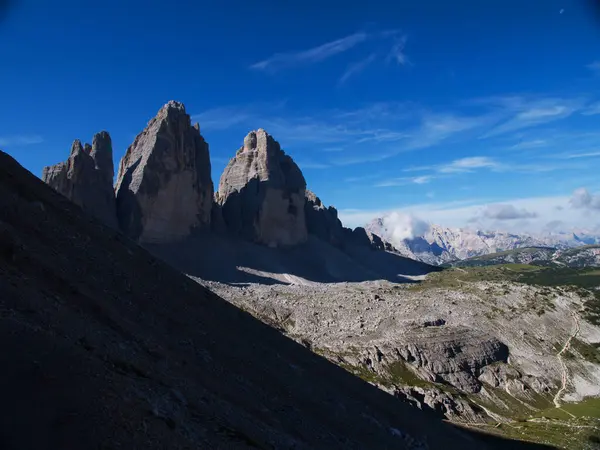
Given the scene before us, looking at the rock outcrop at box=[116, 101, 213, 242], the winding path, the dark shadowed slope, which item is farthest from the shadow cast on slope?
the dark shadowed slope

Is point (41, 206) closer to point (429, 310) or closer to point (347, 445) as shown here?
point (347, 445)

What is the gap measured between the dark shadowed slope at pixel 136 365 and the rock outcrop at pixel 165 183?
8538 centimetres

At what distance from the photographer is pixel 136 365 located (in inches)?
763

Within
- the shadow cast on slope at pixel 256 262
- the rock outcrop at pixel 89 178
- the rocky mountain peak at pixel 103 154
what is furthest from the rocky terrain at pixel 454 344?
the rocky mountain peak at pixel 103 154

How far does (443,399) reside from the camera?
6656 cm

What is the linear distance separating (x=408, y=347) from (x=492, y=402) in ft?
49.6

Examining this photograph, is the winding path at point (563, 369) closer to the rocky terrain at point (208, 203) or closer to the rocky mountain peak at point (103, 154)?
the rocky terrain at point (208, 203)

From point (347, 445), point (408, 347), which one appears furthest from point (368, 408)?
point (408, 347)

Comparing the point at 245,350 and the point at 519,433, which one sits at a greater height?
the point at 245,350

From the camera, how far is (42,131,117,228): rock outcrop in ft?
357

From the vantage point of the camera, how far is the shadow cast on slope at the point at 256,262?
122 metres

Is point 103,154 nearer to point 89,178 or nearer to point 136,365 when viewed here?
point 89,178

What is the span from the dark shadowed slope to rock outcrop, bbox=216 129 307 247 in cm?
11566

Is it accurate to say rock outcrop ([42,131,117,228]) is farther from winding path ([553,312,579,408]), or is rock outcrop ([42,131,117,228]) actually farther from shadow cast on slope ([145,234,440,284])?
winding path ([553,312,579,408])
